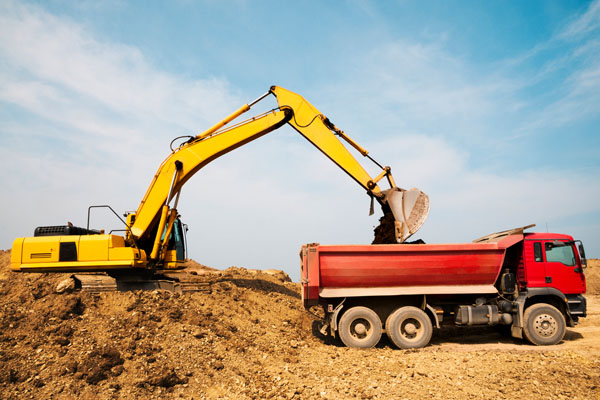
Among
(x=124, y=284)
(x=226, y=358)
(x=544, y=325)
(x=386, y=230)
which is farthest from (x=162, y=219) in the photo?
(x=544, y=325)

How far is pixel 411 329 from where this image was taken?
31.4ft

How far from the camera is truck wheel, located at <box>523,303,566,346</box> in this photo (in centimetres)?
990

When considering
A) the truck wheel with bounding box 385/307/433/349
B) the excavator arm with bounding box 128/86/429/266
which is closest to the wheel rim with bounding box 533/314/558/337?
the truck wheel with bounding box 385/307/433/349

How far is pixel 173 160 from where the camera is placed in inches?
471

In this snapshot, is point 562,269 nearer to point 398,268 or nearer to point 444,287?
point 444,287

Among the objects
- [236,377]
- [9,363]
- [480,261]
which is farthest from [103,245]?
[480,261]

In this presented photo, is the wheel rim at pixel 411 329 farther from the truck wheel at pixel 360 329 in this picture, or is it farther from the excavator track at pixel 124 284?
the excavator track at pixel 124 284

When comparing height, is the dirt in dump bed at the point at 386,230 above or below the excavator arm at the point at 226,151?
below

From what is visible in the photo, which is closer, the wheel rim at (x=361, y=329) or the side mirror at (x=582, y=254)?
the wheel rim at (x=361, y=329)

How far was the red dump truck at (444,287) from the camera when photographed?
31.0 ft

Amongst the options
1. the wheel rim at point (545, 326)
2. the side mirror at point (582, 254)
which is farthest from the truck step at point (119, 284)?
the side mirror at point (582, 254)

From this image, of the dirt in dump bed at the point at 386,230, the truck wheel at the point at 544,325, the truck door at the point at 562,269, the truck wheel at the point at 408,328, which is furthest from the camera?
the dirt in dump bed at the point at 386,230

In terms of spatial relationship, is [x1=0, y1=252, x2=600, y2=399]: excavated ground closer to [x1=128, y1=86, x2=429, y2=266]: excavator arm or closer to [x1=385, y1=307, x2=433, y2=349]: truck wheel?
[x1=385, y1=307, x2=433, y2=349]: truck wheel

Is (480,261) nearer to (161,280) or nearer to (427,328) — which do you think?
(427,328)
